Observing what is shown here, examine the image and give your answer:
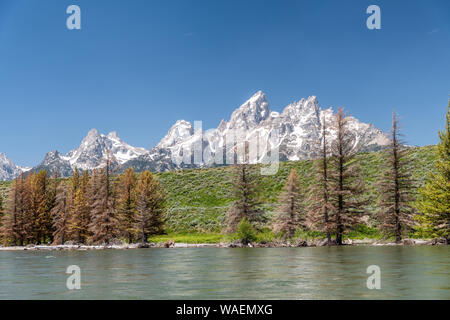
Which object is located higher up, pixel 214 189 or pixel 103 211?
pixel 214 189

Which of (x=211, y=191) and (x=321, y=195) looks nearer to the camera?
(x=321, y=195)

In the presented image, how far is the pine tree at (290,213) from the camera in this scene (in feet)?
150

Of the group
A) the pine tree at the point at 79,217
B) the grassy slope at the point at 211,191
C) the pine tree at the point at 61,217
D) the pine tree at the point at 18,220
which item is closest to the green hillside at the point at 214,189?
the grassy slope at the point at 211,191

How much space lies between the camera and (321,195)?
4288cm

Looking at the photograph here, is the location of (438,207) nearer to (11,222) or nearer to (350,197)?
(350,197)

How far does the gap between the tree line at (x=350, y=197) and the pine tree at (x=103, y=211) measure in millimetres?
18011

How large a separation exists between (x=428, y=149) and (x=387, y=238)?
37105 mm

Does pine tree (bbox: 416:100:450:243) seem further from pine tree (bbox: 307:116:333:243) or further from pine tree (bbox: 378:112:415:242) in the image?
pine tree (bbox: 307:116:333:243)

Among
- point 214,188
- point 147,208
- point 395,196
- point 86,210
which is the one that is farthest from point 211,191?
point 395,196

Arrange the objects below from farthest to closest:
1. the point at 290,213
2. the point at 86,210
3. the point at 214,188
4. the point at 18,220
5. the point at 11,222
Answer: the point at 214,188 → the point at 18,220 → the point at 11,222 → the point at 86,210 → the point at 290,213

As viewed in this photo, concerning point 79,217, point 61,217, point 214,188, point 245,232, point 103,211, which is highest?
point 214,188

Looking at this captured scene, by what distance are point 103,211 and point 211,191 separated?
→ 27.4 m

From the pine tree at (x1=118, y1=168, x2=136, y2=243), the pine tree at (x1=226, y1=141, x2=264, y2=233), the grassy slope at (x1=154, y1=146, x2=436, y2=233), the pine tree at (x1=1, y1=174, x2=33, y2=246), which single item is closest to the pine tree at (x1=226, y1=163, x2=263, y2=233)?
the pine tree at (x1=226, y1=141, x2=264, y2=233)
